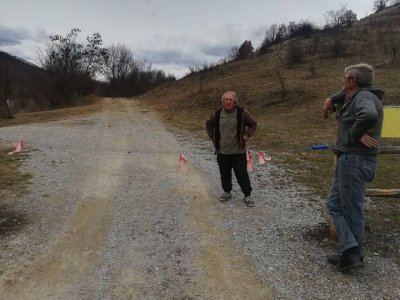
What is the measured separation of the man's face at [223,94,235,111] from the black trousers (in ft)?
2.53

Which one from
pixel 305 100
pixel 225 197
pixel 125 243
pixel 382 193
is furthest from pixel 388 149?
pixel 305 100

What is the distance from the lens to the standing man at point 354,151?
4172 millimetres

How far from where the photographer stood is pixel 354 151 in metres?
4.34

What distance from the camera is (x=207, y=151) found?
12.1 meters

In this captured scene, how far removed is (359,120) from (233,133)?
276 cm

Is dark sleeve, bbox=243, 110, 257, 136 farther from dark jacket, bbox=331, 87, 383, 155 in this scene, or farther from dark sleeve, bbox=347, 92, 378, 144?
dark sleeve, bbox=347, 92, 378, 144

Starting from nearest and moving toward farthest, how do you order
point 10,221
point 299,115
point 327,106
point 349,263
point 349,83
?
point 349,83 → point 349,263 → point 327,106 → point 10,221 → point 299,115

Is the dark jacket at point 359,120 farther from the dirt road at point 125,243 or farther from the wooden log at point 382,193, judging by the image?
the dirt road at point 125,243

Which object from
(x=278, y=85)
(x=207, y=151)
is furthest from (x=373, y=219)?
(x=278, y=85)

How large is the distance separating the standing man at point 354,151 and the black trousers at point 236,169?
2.33 metres

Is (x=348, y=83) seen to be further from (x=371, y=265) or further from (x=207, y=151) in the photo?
(x=207, y=151)

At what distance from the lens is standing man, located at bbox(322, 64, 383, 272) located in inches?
164

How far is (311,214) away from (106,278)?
3304mm

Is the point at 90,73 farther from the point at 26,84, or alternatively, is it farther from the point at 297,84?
the point at 297,84
